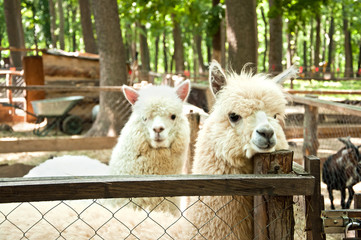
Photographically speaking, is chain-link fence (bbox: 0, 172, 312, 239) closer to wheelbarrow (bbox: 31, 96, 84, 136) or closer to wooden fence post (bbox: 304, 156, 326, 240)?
wooden fence post (bbox: 304, 156, 326, 240)

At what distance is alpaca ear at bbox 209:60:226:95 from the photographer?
2.60m

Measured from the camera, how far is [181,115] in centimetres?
402

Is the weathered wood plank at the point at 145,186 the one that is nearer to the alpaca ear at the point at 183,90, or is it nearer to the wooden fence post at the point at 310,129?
the alpaca ear at the point at 183,90

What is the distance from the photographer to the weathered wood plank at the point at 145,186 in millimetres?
1588

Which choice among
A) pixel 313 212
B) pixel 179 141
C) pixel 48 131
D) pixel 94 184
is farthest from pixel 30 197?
pixel 48 131

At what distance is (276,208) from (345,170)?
13.4 ft

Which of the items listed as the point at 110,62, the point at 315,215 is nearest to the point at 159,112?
the point at 315,215

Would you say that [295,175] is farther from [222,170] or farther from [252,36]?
Answer: [252,36]

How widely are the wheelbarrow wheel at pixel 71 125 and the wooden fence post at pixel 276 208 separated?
390 inches

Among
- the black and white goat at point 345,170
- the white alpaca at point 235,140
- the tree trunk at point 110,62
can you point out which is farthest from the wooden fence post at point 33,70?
the white alpaca at point 235,140

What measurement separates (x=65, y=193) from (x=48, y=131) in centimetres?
950

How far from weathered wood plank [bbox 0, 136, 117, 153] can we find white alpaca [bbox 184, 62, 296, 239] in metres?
5.08

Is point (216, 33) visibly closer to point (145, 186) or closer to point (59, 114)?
point (59, 114)

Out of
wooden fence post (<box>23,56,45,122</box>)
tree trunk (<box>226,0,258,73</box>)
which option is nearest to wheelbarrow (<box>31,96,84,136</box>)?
wooden fence post (<box>23,56,45,122</box>)
